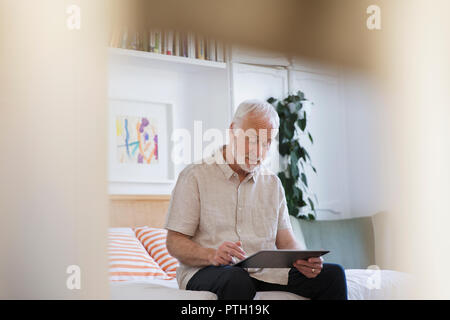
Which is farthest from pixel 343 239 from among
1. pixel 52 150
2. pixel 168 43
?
pixel 52 150

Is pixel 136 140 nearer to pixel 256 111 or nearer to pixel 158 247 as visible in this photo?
pixel 158 247

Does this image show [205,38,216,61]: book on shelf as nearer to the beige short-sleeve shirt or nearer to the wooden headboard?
the wooden headboard

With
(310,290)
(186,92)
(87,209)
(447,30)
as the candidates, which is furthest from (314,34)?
(186,92)

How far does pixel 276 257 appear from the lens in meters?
1.23

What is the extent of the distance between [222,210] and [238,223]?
0.21 feet

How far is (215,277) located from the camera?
50.8 inches

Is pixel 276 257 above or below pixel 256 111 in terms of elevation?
below

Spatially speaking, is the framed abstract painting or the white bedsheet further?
the framed abstract painting

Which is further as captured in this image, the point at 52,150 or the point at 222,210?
the point at 222,210

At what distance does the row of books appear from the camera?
2.12m

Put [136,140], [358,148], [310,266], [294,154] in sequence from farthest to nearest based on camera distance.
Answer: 1. [294,154]
2. [358,148]
3. [136,140]
4. [310,266]

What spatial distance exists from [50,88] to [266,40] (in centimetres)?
60

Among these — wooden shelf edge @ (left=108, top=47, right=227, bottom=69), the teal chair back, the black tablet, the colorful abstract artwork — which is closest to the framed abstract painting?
the colorful abstract artwork
